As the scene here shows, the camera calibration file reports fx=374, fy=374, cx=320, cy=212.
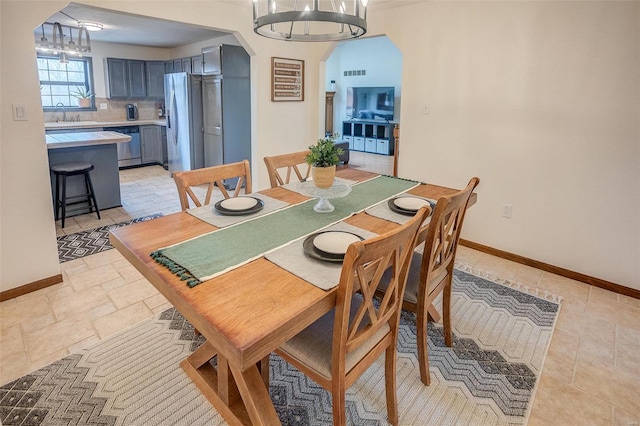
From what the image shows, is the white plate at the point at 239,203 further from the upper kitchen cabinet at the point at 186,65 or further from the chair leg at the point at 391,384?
the upper kitchen cabinet at the point at 186,65

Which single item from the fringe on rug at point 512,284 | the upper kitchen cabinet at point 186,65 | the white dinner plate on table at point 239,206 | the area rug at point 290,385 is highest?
the upper kitchen cabinet at point 186,65

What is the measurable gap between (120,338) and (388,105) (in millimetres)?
8219

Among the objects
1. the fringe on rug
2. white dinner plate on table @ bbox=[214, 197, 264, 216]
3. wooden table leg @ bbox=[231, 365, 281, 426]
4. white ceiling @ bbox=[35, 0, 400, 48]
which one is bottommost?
the fringe on rug

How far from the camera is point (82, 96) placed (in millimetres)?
6641

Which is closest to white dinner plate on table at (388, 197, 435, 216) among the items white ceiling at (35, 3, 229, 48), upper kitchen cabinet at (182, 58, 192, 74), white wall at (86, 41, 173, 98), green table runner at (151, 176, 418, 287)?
green table runner at (151, 176, 418, 287)

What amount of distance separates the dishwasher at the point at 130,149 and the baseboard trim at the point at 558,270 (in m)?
6.01

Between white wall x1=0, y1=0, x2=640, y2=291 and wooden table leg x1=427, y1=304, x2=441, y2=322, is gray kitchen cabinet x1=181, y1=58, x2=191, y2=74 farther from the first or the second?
wooden table leg x1=427, y1=304, x2=441, y2=322

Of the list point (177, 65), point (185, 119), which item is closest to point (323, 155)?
point (185, 119)

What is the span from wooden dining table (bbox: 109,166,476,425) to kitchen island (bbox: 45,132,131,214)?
2851 millimetres

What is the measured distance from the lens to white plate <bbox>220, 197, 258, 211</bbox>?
199 centimetres

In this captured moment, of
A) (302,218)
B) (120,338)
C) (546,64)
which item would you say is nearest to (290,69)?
(546,64)

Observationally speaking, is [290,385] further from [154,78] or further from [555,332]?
[154,78]

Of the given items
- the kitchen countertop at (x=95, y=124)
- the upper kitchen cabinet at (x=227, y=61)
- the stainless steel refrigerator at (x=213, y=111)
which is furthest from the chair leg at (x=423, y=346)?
the kitchen countertop at (x=95, y=124)

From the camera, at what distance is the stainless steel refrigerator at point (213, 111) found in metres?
5.24
